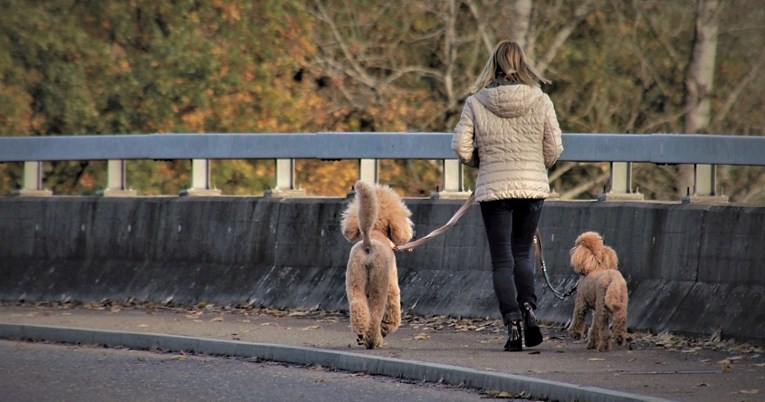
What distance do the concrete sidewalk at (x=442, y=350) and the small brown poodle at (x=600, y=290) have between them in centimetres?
12

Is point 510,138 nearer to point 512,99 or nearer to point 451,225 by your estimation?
point 512,99

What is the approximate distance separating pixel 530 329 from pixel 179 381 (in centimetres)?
227

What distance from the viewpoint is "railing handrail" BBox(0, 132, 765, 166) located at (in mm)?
13297

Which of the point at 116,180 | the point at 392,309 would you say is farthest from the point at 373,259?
the point at 116,180

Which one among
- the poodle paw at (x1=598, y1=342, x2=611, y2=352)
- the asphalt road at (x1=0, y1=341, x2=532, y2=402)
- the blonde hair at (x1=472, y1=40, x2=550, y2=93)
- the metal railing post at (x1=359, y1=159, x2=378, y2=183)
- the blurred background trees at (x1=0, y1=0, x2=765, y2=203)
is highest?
the blurred background trees at (x1=0, y1=0, x2=765, y2=203)

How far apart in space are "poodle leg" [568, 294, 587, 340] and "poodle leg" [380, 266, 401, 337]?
114cm

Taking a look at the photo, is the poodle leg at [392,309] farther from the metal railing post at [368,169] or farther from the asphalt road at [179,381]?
the metal railing post at [368,169]

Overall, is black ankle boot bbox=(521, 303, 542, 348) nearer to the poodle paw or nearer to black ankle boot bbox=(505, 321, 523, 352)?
black ankle boot bbox=(505, 321, 523, 352)

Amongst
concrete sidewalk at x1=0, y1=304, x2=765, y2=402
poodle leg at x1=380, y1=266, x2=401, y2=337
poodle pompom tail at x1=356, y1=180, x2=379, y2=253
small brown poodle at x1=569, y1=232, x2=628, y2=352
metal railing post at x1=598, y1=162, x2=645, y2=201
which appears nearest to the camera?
concrete sidewalk at x1=0, y1=304, x2=765, y2=402

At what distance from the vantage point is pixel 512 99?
1203 centimetres

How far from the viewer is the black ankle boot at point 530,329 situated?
11.9m

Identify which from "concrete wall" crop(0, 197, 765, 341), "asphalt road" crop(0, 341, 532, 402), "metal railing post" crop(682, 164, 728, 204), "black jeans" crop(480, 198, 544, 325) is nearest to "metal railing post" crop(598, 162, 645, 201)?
"concrete wall" crop(0, 197, 765, 341)

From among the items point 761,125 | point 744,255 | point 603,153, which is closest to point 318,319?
point 603,153

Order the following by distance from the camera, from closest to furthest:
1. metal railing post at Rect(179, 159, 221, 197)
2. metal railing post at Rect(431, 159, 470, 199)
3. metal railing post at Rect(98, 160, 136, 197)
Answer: metal railing post at Rect(431, 159, 470, 199) < metal railing post at Rect(179, 159, 221, 197) < metal railing post at Rect(98, 160, 136, 197)
